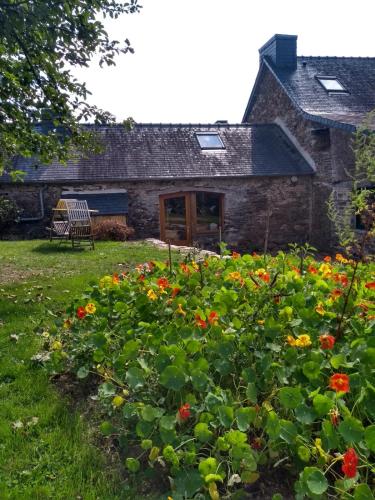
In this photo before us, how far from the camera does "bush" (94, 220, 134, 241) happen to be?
516 inches

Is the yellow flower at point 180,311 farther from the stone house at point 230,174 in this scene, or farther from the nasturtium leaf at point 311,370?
the stone house at point 230,174

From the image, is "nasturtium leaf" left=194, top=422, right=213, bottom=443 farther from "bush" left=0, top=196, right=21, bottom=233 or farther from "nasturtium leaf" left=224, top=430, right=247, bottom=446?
"bush" left=0, top=196, right=21, bottom=233

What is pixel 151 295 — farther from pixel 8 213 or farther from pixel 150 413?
pixel 8 213

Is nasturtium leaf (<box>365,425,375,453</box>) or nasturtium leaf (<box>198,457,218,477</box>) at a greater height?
nasturtium leaf (<box>365,425,375,453</box>)

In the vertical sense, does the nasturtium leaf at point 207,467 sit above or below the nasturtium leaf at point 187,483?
above

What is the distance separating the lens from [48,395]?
10.1 feet

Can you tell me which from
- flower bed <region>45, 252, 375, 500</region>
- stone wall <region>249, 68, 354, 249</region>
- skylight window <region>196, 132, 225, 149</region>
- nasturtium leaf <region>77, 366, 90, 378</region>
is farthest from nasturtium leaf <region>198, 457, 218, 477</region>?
skylight window <region>196, 132, 225, 149</region>

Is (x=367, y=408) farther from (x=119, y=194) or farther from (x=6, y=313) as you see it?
(x=119, y=194)

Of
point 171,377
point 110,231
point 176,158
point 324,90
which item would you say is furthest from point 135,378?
point 324,90

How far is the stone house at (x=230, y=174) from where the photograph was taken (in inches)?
551

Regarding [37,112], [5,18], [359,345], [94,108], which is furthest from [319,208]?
[359,345]

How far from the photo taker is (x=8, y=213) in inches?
527

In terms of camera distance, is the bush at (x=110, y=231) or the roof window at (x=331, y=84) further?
the roof window at (x=331, y=84)

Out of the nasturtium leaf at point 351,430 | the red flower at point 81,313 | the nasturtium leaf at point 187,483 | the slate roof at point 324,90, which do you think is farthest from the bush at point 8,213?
the nasturtium leaf at point 351,430
